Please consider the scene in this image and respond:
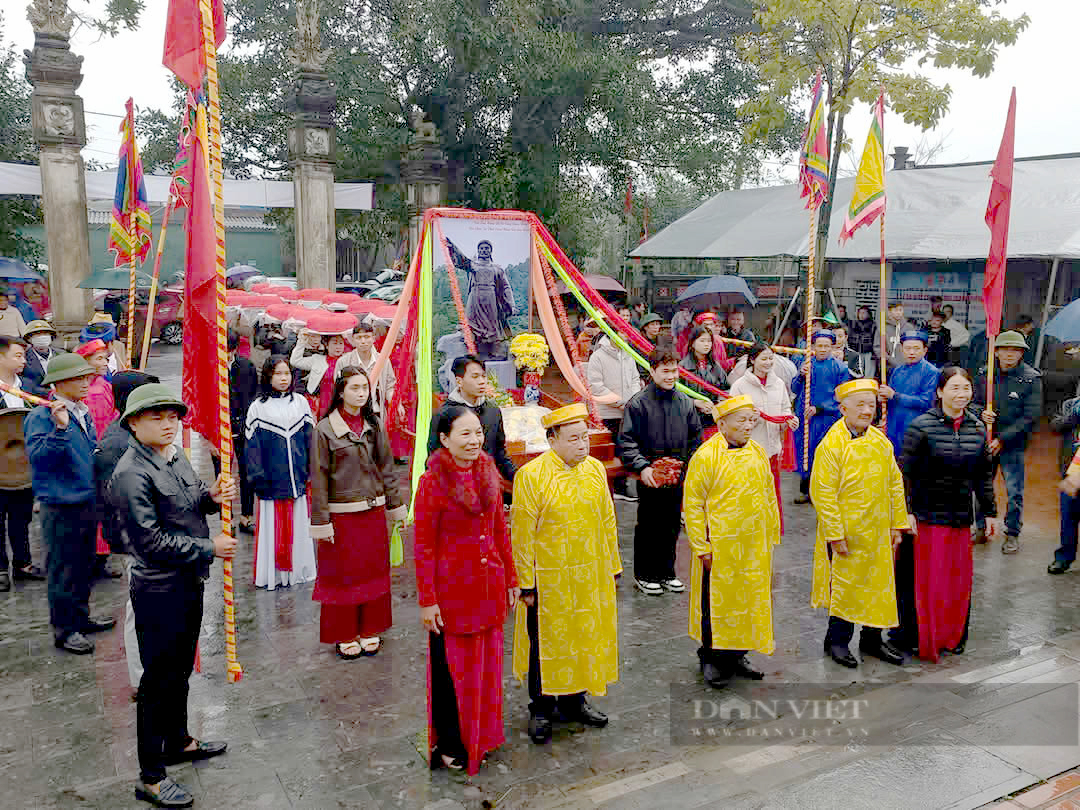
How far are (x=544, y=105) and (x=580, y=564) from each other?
1235cm

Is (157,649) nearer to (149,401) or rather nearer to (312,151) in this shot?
(149,401)

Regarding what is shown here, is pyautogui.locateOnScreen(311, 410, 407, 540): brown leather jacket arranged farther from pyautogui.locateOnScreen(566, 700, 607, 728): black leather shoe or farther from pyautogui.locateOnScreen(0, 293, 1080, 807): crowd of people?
pyautogui.locateOnScreen(566, 700, 607, 728): black leather shoe

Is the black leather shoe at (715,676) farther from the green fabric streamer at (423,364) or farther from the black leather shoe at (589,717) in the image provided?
the green fabric streamer at (423,364)

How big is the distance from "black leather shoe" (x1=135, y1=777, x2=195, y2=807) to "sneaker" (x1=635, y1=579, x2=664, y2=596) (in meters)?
3.41

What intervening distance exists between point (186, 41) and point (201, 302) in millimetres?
1349

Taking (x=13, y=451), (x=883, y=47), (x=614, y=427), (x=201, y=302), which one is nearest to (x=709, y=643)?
(x=201, y=302)

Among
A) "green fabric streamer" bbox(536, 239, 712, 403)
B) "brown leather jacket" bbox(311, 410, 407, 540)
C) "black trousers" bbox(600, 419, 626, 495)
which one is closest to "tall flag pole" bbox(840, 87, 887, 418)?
"green fabric streamer" bbox(536, 239, 712, 403)

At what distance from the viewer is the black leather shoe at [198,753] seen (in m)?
3.92

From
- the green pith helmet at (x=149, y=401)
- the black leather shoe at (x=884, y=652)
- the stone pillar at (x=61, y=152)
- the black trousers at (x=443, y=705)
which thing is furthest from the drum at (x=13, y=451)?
the stone pillar at (x=61, y=152)

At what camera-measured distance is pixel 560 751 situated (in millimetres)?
4090

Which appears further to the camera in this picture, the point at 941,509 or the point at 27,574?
the point at 27,574

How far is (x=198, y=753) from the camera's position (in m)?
3.95

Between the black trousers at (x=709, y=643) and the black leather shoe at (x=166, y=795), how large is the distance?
2.65 metres

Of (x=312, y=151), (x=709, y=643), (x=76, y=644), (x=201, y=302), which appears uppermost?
(x=312, y=151)
